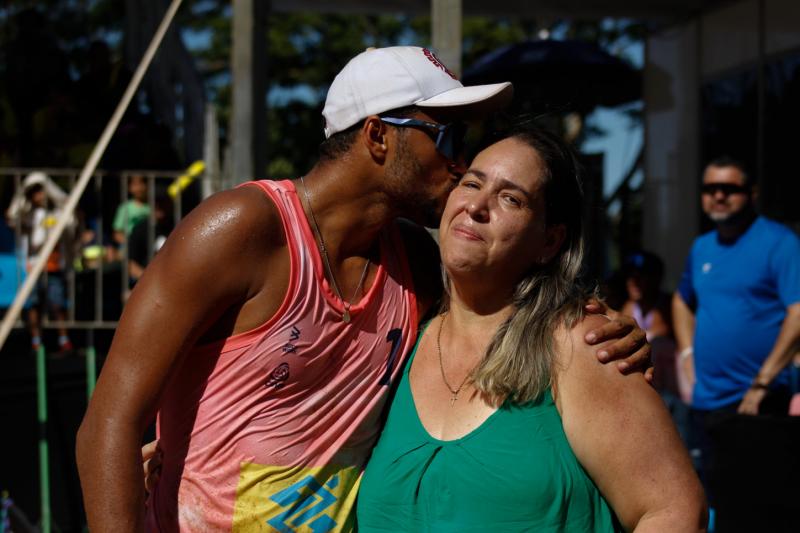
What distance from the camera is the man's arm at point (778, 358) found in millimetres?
4949

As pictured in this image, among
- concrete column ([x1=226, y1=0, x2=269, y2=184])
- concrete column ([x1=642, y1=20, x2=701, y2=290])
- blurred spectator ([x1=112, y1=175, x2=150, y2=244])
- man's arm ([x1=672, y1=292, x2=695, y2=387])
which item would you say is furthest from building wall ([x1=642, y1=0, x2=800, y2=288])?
blurred spectator ([x1=112, y1=175, x2=150, y2=244])

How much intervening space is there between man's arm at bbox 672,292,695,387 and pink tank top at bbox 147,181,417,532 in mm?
4075

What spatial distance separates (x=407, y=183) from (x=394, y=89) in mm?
233

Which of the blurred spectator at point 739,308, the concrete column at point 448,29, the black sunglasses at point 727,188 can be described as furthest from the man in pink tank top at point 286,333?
the black sunglasses at point 727,188

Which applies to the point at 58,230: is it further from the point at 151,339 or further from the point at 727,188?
the point at 727,188

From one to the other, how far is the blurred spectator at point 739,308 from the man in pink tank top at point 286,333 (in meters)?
3.12

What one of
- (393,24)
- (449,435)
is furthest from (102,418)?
(393,24)

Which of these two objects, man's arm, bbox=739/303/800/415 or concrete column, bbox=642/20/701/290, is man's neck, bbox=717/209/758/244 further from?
concrete column, bbox=642/20/701/290

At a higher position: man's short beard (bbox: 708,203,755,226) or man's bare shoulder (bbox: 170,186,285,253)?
man's short beard (bbox: 708,203,755,226)

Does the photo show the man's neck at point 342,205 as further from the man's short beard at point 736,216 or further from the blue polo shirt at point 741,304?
the man's short beard at point 736,216

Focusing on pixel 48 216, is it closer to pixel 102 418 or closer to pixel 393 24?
pixel 102 418

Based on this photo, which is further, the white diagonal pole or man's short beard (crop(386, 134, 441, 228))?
the white diagonal pole

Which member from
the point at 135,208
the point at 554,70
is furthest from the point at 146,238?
the point at 554,70

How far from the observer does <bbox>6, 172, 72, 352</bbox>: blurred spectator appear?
578 centimetres
